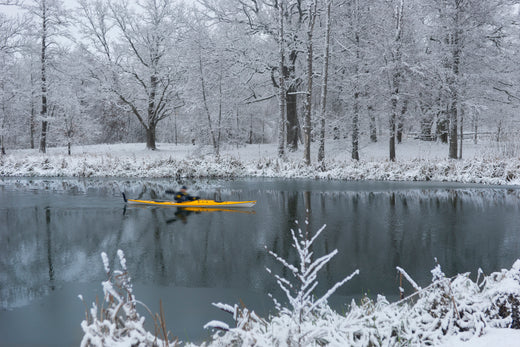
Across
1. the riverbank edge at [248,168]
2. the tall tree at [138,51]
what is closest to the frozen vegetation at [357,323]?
the riverbank edge at [248,168]

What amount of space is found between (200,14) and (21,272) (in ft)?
67.0

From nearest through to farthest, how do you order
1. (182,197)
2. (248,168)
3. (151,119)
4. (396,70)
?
(182,197), (396,70), (248,168), (151,119)

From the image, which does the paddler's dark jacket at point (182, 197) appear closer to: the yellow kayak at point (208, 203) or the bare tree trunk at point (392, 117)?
the yellow kayak at point (208, 203)

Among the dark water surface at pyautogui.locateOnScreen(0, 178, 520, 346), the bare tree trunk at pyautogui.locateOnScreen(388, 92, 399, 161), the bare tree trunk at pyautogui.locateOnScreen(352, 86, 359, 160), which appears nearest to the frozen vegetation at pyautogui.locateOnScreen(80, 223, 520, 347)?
the dark water surface at pyautogui.locateOnScreen(0, 178, 520, 346)

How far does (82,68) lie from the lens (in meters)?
29.7

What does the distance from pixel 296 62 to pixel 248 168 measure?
9652mm

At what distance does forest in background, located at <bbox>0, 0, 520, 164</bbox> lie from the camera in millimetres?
21234

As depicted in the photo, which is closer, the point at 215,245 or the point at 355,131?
the point at 215,245

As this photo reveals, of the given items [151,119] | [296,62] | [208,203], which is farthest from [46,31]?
[208,203]

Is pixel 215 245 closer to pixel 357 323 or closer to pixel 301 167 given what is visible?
pixel 357 323

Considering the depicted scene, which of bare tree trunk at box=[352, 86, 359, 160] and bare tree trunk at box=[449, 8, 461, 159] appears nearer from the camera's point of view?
bare tree trunk at box=[449, 8, 461, 159]

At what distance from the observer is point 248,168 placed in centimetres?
2214

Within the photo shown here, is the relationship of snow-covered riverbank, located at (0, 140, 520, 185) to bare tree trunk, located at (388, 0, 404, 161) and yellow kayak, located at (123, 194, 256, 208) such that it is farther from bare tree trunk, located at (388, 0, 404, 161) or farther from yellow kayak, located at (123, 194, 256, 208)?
yellow kayak, located at (123, 194, 256, 208)

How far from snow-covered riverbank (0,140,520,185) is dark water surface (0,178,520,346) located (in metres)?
2.49
